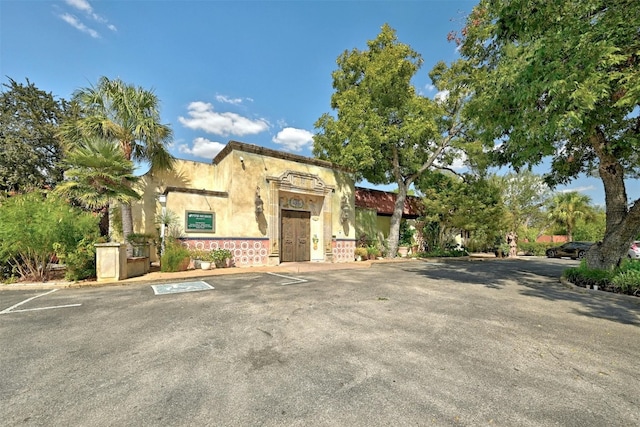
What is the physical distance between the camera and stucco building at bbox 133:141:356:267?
11.7 metres

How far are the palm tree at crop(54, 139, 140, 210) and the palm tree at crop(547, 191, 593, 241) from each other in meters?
39.2

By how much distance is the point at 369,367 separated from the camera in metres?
3.06

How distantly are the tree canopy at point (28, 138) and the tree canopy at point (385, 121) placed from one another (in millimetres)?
17213

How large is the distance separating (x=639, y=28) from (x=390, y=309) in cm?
815

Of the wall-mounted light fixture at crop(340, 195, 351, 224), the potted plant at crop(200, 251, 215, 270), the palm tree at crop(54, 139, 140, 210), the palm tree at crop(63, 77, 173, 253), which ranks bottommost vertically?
the potted plant at crop(200, 251, 215, 270)

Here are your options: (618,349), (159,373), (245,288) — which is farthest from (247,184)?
(618,349)

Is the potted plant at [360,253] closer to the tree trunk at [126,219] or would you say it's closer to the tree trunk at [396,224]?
the tree trunk at [396,224]

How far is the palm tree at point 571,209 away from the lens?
28922 mm

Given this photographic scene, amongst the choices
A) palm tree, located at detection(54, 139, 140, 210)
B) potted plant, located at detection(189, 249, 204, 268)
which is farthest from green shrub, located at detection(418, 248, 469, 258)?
palm tree, located at detection(54, 139, 140, 210)

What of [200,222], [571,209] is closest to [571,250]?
[571,209]

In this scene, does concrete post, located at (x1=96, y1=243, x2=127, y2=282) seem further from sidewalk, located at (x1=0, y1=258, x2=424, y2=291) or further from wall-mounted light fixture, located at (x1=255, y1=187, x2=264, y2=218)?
wall-mounted light fixture, located at (x1=255, y1=187, x2=264, y2=218)

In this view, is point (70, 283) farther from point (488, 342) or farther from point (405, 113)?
point (405, 113)

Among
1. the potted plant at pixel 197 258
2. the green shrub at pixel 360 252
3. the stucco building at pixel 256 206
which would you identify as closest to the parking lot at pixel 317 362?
the potted plant at pixel 197 258

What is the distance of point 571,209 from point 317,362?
37568 mm
